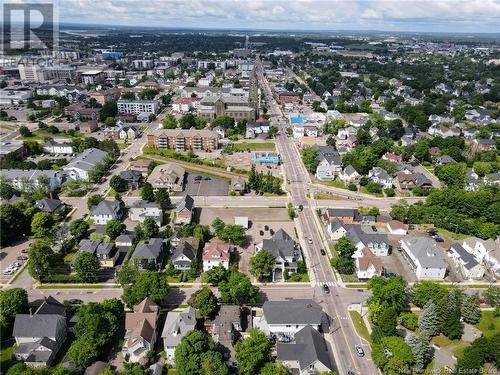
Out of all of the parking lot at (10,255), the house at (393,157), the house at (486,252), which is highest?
the house at (393,157)

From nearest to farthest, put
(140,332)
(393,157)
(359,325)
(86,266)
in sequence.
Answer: (140,332) → (359,325) → (86,266) → (393,157)

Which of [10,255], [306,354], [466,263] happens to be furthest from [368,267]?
[10,255]

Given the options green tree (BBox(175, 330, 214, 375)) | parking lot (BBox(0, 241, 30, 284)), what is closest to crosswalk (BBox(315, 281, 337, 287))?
green tree (BBox(175, 330, 214, 375))

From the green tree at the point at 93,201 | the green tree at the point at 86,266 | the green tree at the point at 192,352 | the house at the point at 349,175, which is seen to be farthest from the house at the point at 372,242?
the green tree at the point at 93,201

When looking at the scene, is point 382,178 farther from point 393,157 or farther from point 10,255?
point 10,255

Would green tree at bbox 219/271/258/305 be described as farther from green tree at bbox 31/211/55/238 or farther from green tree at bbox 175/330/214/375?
green tree at bbox 31/211/55/238

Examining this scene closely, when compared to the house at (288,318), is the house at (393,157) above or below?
above

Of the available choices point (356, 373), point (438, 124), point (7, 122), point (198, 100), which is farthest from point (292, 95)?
point (356, 373)

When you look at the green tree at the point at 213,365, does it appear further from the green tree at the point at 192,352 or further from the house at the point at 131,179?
the house at the point at 131,179
